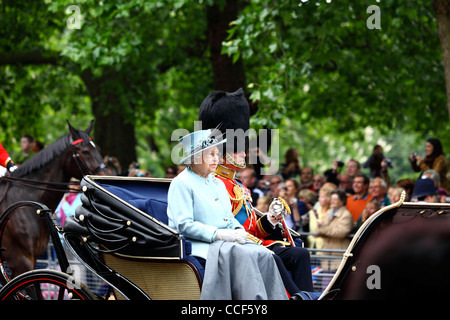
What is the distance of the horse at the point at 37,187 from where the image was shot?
7.52 meters

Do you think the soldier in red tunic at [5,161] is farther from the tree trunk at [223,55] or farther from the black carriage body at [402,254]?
the tree trunk at [223,55]

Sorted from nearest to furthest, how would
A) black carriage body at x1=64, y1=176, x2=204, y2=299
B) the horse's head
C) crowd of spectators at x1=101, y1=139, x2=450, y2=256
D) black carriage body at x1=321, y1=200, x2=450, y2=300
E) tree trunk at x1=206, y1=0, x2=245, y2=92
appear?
black carriage body at x1=321, y1=200, x2=450, y2=300 → black carriage body at x1=64, y1=176, x2=204, y2=299 → the horse's head → crowd of spectators at x1=101, y1=139, x2=450, y2=256 → tree trunk at x1=206, y1=0, x2=245, y2=92

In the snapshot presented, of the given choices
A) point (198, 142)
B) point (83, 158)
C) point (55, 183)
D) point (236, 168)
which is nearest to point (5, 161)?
point (55, 183)

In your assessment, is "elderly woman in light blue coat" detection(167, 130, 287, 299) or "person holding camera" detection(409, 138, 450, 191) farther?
"person holding camera" detection(409, 138, 450, 191)

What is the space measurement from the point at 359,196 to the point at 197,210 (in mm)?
5198

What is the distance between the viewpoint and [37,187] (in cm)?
780

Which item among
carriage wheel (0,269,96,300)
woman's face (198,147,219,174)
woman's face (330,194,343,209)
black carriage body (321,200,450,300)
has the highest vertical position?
woman's face (198,147,219,174)

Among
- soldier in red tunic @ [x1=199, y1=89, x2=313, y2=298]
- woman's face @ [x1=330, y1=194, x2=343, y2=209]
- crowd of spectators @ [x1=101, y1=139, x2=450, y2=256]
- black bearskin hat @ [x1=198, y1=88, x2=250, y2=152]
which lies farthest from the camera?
woman's face @ [x1=330, y1=194, x2=343, y2=209]

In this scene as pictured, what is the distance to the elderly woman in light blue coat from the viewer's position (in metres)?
4.70

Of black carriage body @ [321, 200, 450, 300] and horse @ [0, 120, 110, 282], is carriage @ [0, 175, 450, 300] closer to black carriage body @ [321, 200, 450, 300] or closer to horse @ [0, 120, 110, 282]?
black carriage body @ [321, 200, 450, 300]

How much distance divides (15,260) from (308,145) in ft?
69.1

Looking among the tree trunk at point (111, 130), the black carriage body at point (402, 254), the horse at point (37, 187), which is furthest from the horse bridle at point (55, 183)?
the tree trunk at point (111, 130)

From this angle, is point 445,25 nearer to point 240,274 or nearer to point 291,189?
point 291,189

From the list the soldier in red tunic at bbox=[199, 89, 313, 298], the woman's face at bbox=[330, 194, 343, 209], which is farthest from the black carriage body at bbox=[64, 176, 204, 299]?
the woman's face at bbox=[330, 194, 343, 209]
